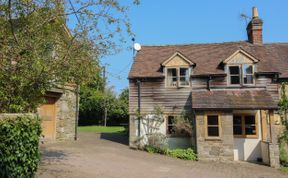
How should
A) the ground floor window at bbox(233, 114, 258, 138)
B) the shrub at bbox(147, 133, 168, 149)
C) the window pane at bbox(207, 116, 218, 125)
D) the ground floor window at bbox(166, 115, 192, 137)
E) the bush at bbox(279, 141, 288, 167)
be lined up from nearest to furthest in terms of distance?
the bush at bbox(279, 141, 288, 167), the window pane at bbox(207, 116, 218, 125), the ground floor window at bbox(233, 114, 258, 138), the ground floor window at bbox(166, 115, 192, 137), the shrub at bbox(147, 133, 168, 149)

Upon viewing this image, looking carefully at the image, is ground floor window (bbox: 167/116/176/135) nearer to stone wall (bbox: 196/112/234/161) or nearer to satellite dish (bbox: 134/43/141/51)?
stone wall (bbox: 196/112/234/161)

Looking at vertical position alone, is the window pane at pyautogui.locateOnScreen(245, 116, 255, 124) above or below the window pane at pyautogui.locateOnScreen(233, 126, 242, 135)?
above

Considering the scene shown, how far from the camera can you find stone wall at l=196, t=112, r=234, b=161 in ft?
57.6

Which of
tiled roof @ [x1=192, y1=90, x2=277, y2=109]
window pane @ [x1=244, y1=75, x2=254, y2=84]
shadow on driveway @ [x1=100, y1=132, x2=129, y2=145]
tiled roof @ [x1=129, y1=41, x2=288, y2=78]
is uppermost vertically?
tiled roof @ [x1=129, y1=41, x2=288, y2=78]

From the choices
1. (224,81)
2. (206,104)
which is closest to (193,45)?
(224,81)

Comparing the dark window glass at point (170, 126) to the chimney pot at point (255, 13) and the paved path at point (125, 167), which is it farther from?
the chimney pot at point (255, 13)

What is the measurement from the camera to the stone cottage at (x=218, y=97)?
1783 cm

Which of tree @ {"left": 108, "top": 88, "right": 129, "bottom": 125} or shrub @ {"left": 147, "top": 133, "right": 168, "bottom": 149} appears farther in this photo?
tree @ {"left": 108, "top": 88, "right": 129, "bottom": 125}

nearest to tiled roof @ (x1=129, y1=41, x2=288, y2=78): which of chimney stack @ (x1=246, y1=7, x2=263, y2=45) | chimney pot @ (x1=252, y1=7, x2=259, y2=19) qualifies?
chimney stack @ (x1=246, y1=7, x2=263, y2=45)

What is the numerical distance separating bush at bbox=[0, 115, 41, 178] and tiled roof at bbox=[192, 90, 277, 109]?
11887 mm

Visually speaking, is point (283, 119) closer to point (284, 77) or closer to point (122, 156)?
point (284, 77)

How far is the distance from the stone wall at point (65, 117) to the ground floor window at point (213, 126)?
28.2 ft

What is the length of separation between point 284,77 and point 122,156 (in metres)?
11.8

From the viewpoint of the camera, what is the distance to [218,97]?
62.4 feet
